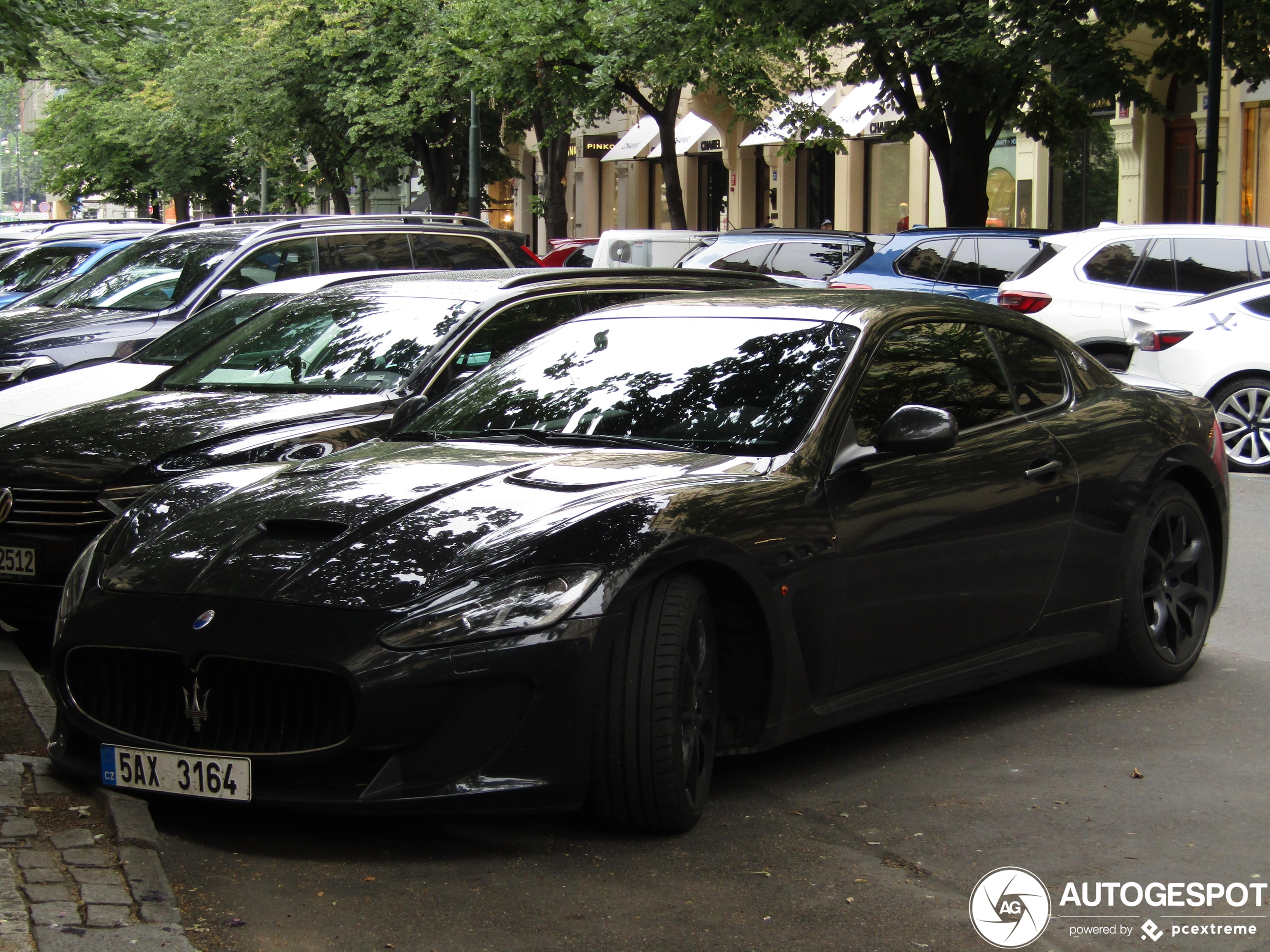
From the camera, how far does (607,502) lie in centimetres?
468

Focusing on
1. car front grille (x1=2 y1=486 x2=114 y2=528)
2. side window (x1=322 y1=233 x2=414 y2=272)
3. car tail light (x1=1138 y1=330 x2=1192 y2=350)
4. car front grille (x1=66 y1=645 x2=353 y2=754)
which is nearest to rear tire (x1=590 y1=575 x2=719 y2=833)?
car front grille (x1=66 y1=645 x2=353 y2=754)

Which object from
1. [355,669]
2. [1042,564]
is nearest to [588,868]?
[355,669]

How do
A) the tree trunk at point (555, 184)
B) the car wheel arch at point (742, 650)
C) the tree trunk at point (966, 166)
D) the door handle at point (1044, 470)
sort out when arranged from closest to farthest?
the car wheel arch at point (742, 650) → the door handle at point (1044, 470) → the tree trunk at point (966, 166) → the tree trunk at point (555, 184)

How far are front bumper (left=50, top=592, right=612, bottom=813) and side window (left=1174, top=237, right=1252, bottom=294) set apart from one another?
12.1 metres

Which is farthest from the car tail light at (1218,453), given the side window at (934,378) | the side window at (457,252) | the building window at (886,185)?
the building window at (886,185)

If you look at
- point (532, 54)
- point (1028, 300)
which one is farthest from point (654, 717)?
point (532, 54)

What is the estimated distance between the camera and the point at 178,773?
178 inches

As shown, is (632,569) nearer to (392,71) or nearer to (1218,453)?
(1218,453)

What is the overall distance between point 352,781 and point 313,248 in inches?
367

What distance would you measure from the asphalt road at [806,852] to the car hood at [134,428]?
8.63 feet

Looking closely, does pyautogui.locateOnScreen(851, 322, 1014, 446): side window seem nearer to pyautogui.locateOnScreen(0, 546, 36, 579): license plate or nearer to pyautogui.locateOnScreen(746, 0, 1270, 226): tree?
pyautogui.locateOnScreen(0, 546, 36, 579): license plate

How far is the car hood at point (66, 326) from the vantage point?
12828mm

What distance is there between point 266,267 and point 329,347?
4724 millimetres

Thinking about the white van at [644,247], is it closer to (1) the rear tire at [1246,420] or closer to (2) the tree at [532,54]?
(2) the tree at [532,54]
